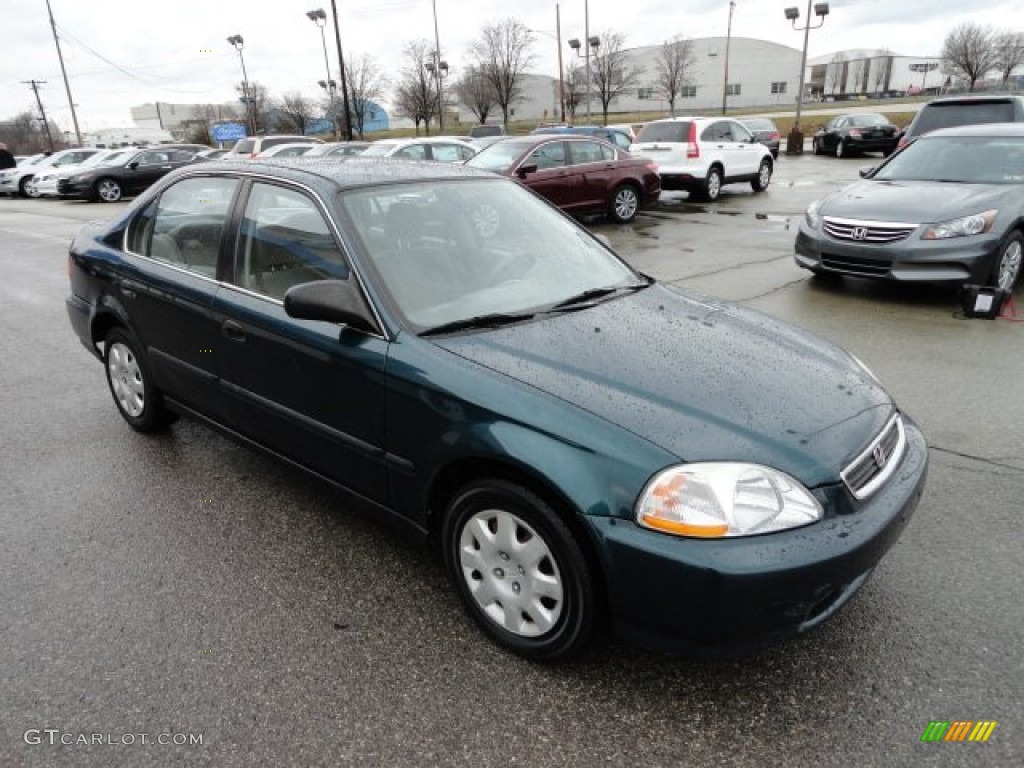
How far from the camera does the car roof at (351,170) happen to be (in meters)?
3.15

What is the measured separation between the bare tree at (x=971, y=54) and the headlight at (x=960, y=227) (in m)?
69.3

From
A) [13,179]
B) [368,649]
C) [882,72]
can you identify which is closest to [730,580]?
[368,649]

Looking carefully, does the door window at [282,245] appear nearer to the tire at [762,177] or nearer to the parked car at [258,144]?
the tire at [762,177]

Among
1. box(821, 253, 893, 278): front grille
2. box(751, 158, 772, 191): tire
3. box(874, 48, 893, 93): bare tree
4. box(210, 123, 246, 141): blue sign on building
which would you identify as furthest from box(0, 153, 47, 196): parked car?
box(874, 48, 893, 93): bare tree

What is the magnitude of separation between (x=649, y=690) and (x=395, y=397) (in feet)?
4.14

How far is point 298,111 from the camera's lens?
57875mm

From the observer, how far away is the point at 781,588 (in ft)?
6.56

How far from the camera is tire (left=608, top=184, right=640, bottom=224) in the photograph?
1294cm

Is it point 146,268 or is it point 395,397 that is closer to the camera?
point 395,397

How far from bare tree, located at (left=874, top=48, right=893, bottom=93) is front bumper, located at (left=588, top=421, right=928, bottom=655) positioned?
11576cm

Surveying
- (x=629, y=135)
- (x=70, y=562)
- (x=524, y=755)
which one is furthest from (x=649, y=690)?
(x=629, y=135)

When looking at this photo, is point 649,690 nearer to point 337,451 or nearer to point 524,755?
point 524,755

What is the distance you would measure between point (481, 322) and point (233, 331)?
1.20m

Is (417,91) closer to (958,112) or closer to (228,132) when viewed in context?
(228,132)
